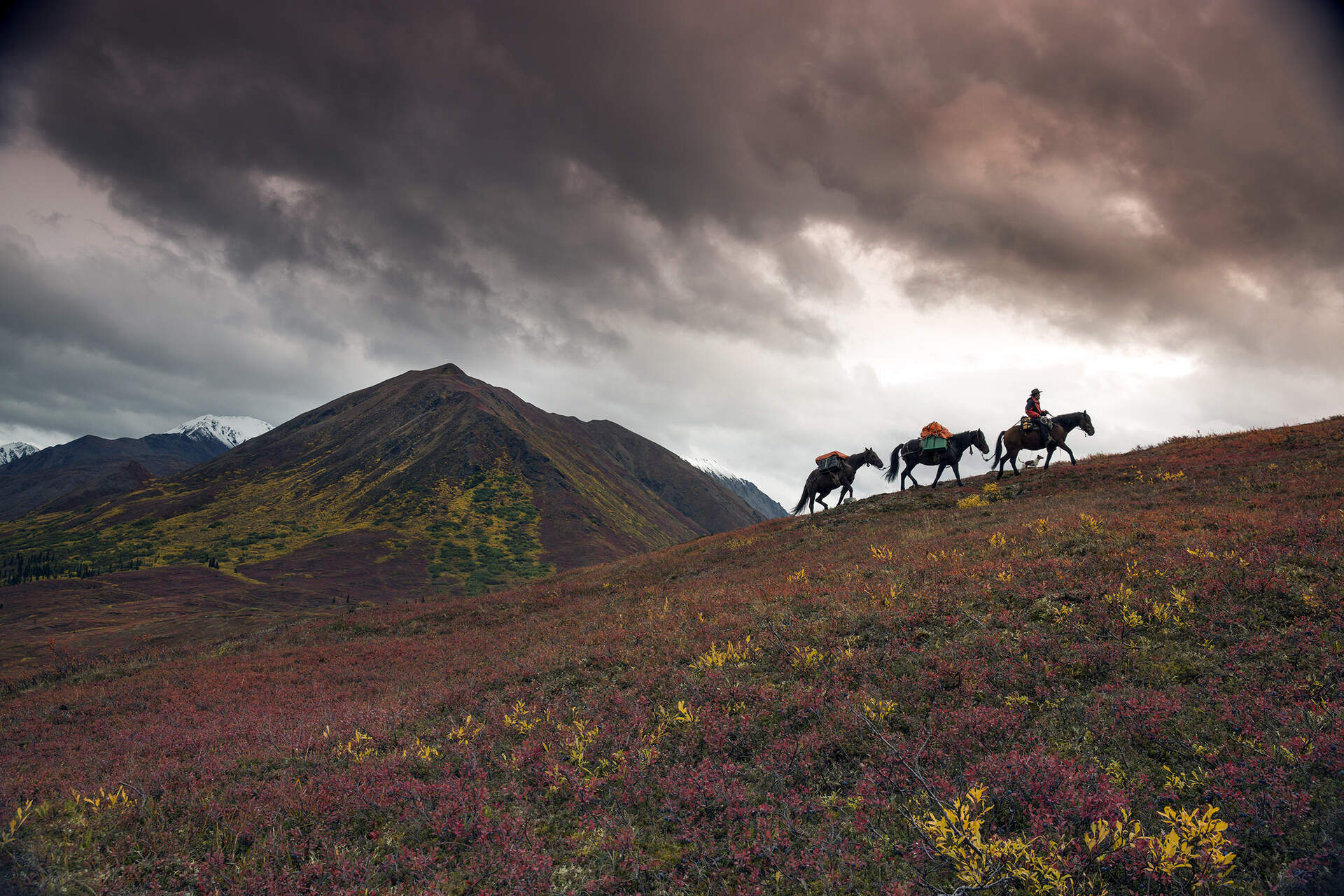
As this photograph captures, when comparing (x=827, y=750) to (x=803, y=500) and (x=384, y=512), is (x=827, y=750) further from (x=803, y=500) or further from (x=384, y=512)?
(x=384, y=512)

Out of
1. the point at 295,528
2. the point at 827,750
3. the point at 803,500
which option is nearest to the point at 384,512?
the point at 295,528

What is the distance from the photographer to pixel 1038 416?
2659cm

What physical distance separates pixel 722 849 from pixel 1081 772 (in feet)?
12.4

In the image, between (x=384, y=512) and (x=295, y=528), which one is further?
(x=384, y=512)

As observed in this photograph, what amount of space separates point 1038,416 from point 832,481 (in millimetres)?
10572

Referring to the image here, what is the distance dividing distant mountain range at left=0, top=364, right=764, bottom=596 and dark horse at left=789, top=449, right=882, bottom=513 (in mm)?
74624

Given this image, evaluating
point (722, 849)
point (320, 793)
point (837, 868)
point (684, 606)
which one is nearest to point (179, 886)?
point (320, 793)

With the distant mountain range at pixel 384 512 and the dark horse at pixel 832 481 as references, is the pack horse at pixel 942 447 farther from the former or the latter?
the distant mountain range at pixel 384 512

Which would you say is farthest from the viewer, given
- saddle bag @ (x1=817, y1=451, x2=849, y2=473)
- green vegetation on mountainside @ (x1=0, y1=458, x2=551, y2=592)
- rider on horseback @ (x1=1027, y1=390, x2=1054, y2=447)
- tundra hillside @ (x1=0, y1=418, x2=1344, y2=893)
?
green vegetation on mountainside @ (x1=0, y1=458, x2=551, y2=592)

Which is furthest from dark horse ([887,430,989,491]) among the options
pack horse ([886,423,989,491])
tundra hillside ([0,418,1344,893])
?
tundra hillside ([0,418,1344,893])

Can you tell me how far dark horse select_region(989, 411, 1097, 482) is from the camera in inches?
1055

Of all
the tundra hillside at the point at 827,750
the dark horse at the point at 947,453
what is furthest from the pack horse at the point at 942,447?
the tundra hillside at the point at 827,750

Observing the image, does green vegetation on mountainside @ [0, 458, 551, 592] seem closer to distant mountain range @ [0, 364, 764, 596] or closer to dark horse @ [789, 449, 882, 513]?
distant mountain range @ [0, 364, 764, 596]

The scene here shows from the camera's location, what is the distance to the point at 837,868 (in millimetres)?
5109
